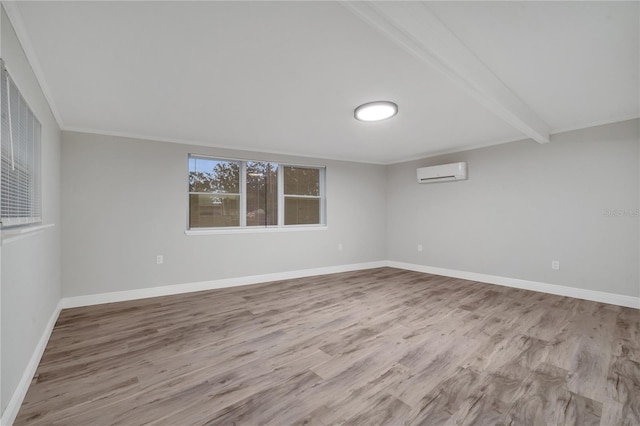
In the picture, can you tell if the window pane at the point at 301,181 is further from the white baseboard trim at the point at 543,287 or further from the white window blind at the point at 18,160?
the white window blind at the point at 18,160

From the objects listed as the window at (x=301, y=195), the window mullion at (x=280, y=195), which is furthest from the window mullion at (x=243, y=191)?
the window at (x=301, y=195)

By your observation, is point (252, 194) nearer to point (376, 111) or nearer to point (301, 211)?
point (301, 211)

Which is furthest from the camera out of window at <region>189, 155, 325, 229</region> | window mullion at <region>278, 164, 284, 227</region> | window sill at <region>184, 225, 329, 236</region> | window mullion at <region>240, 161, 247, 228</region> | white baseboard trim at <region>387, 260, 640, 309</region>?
window mullion at <region>278, 164, 284, 227</region>

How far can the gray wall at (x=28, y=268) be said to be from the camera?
1507mm

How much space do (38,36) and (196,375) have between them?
7.89 feet

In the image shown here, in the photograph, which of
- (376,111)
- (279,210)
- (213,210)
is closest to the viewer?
(376,111)

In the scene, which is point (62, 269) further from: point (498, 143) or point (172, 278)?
point (498, 143)

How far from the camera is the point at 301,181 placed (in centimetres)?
529

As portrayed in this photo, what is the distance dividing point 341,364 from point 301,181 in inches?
143

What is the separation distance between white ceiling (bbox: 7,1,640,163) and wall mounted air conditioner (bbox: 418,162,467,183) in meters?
1.30

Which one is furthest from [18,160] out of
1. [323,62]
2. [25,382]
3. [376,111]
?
[376,111]

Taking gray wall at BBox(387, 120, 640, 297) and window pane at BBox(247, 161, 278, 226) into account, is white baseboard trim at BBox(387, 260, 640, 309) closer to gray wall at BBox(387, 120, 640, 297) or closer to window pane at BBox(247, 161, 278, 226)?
gray wall at BBox(387, 120, 640, 297)

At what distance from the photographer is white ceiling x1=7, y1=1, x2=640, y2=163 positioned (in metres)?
1.57

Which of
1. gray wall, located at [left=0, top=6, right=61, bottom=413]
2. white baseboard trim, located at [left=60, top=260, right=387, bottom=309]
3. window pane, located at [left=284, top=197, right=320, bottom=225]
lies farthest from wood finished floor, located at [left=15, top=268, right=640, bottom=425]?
window pane, located at [left=284, top=197, right=320, bottom=225]
